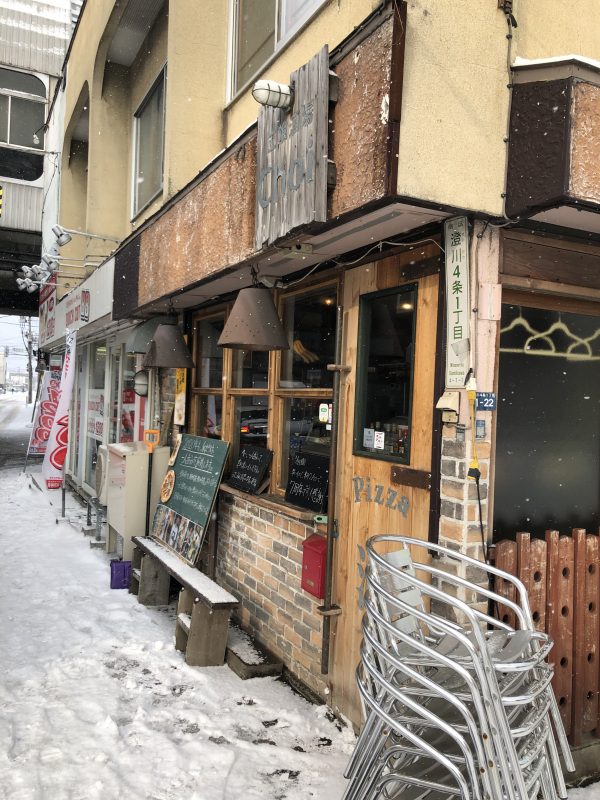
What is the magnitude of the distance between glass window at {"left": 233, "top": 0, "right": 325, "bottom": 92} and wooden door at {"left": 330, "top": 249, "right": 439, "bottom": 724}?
1.96 metres

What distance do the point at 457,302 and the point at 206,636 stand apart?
121 inches

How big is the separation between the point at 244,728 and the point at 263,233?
10.0 feet

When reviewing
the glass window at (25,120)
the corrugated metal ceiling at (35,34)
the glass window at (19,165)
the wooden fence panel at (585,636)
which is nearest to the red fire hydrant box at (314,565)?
the wooden fence panel at (585,636)

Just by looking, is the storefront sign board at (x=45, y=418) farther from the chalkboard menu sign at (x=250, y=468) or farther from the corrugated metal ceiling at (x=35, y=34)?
the corrugated metal ceiling at (x=35, y=34)

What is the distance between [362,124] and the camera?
2.97m

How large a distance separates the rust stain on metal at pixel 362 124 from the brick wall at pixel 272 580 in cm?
235

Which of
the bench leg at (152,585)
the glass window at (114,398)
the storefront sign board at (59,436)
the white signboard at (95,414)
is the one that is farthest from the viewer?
the white signboard at (95,414)

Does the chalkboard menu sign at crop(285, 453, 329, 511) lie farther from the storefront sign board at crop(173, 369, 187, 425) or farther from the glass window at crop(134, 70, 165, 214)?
the glass window at crop(134, 70, 165, 214)

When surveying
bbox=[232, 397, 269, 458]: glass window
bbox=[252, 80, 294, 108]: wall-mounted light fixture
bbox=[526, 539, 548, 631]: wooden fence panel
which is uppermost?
bbox=[252, 80, 294, 108]: wall-mounted light fixture

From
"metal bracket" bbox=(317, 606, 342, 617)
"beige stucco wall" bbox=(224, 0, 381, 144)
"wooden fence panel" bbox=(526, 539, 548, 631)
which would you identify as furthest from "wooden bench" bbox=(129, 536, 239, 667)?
"beige stucco wall" bbox=(224, 0, 381, 144)

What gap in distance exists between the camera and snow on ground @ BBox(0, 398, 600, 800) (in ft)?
10.4

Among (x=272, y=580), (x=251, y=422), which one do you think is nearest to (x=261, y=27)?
(x=251, y=422)

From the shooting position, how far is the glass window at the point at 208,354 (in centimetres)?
637

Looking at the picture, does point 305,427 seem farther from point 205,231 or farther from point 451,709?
point 451,709
